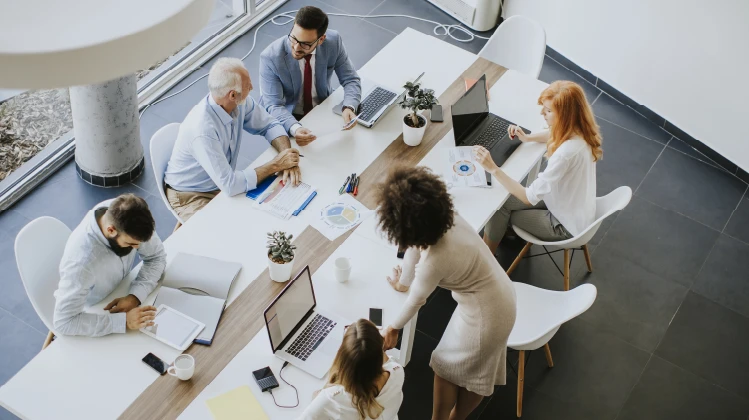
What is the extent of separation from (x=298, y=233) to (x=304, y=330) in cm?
56

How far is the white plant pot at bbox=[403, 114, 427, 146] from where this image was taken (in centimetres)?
378

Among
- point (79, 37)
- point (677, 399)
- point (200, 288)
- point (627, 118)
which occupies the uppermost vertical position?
point (79, 37)

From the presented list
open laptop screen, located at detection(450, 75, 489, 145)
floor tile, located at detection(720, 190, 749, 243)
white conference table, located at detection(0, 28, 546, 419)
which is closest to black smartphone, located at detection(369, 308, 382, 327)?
white conference table, located at detection(0, 28, 546, 419)

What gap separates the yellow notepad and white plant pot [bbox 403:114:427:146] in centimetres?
166

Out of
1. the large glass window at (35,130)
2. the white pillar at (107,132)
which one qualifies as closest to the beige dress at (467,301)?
the white pillar at (107,132)

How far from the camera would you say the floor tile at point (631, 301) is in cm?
414

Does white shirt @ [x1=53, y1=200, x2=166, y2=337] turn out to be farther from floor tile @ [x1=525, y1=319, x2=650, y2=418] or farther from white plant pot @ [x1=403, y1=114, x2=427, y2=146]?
floor tile @ [x1=525, y1=319, x2=650, y2=418]

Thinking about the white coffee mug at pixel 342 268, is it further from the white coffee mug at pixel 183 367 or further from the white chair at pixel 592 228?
the white chair at pixel 592 228

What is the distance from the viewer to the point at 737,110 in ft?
16.2

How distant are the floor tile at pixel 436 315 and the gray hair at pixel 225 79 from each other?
1641 mm

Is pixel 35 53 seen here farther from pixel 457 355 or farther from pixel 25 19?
pixel 457 355

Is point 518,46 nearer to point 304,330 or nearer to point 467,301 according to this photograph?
point 467,301

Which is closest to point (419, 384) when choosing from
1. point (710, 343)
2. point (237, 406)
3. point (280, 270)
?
point (280, 270)

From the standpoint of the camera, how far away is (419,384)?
148 inches
